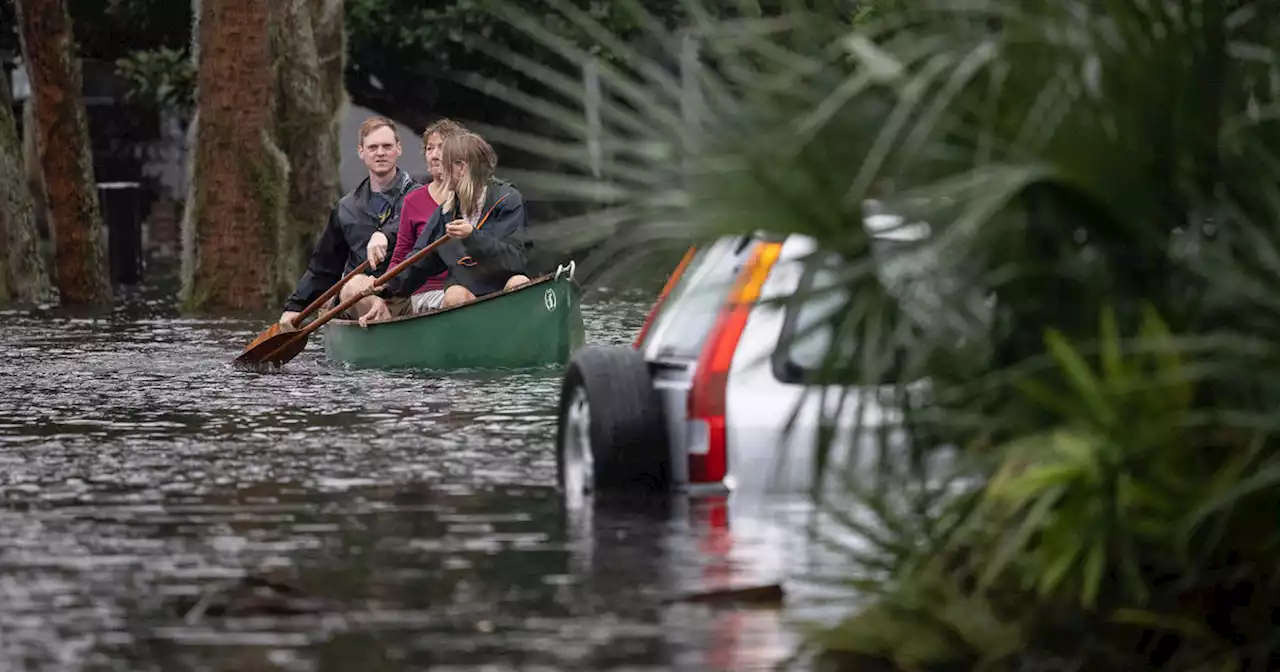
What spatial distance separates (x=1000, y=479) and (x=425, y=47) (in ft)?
138

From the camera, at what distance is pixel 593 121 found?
761 centimetres

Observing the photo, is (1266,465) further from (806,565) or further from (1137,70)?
(806,565)

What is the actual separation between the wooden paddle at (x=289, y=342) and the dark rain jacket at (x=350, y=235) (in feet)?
1.45

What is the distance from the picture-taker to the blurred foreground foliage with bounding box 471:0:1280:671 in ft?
23.4

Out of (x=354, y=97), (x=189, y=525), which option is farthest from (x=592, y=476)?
(x=354, y=97)

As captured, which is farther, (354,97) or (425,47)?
(354,97)

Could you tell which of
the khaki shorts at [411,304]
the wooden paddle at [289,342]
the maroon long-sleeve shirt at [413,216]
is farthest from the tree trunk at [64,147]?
the maroon long-sleeve shirt at [413,216]

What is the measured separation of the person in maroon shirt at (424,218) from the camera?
20344mm

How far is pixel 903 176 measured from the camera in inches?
299

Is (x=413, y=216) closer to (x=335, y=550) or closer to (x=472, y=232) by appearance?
(x=472, y=232)

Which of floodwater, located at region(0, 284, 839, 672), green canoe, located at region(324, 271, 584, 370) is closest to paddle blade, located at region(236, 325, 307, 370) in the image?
green canoe, located at region(324, 271, 584, 370)

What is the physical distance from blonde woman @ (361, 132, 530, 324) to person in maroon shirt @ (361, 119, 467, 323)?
0.06 meters

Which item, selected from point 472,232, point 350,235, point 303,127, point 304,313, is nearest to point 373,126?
point 350,235

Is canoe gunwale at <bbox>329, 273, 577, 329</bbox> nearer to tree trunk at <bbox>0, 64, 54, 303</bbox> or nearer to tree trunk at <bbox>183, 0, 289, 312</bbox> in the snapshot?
tree trunk at <bbox>183, 0, 289, 312</bbox>
